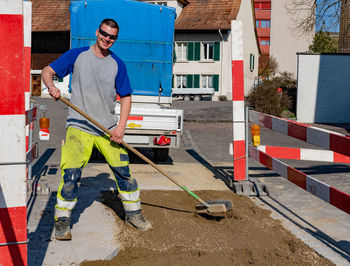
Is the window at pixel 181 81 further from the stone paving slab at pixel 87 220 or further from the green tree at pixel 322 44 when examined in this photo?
the stone paving slab at pixel 87 220

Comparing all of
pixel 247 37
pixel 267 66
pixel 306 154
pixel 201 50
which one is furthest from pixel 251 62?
pixel 306 154

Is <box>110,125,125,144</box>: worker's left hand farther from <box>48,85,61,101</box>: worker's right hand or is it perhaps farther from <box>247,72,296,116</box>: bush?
<box>247,72,296,116</box>: bush

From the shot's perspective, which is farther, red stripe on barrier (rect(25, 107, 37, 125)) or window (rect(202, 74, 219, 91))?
window (rect(202, 74, 219, 91))

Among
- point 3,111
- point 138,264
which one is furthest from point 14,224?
point 138,264

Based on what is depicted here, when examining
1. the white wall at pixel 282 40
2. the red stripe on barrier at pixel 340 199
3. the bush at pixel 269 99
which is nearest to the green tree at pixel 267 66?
the white wall at pixel 282 40

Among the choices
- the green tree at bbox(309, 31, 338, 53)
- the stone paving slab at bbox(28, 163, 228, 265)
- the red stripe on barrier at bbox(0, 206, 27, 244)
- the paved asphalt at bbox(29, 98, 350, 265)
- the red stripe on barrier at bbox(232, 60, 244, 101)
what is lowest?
the paved asphalt at bbox(29, 98, 350, 265)

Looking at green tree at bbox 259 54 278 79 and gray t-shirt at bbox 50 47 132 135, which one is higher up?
green tree at bbox 259 54 278 79

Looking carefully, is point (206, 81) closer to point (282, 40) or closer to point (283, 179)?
point (283, 179)

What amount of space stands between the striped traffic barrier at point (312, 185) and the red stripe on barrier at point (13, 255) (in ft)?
9.01

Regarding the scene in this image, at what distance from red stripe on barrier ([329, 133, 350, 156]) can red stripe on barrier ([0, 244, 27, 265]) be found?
297 centimetres

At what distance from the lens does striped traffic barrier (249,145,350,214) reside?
4600 mm

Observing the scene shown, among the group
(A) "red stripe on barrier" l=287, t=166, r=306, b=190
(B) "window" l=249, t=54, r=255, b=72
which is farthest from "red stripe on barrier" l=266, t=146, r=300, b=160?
(B) "window" l=249, t=54, r=255, b=72

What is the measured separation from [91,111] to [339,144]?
2.30 meters

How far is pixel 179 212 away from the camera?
19.6 ft
